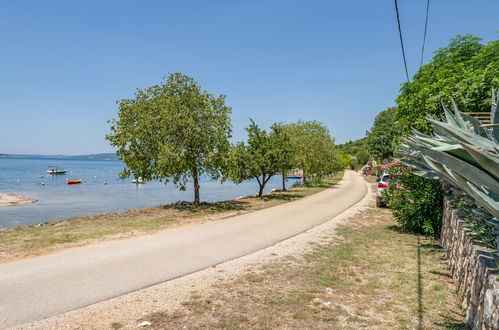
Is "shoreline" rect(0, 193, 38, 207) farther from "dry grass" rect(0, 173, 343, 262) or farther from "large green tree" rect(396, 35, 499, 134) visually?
"large green tree" rect(396, 35, 499, 134)

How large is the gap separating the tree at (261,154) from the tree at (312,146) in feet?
21.1

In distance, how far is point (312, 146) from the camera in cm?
3409

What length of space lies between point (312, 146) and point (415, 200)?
82.1 ft

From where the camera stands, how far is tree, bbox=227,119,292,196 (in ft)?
72.1

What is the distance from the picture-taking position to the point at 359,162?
85062 mm

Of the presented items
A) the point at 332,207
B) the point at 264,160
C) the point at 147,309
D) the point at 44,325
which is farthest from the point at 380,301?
the point at 264,160

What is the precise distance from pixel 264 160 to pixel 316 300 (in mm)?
17173

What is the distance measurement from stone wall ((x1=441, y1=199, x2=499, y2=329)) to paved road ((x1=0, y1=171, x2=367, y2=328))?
443 cm

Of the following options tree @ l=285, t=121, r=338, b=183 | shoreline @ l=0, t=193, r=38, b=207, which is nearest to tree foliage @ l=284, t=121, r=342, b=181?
tree @ l=285, t=121, r=338, b=183

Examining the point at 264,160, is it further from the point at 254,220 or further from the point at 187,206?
the point at 254,220

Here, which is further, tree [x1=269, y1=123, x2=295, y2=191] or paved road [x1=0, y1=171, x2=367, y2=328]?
tree [x1=269, y1=123, x2=295, y2=191]

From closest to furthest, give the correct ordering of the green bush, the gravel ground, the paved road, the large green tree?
the gravel ground → the paved road → the green bush → the large green tree

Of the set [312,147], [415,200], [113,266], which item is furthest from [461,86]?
[312,147]

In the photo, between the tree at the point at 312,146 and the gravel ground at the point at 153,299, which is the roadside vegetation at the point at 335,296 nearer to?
the gravel ground at the point at 153,299
